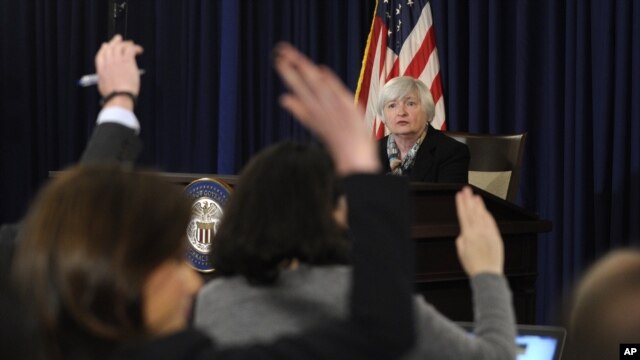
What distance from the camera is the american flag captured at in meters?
6.23

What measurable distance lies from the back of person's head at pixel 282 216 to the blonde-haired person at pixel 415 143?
10.4ft

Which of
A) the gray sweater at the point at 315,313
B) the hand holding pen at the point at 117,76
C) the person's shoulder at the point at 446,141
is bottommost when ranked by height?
the gray sweater at the point at 315,313

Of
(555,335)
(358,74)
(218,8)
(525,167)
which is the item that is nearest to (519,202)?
(525,167)

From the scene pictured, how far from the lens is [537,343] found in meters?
1.77

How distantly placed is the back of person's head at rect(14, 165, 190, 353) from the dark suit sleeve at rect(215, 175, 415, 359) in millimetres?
139

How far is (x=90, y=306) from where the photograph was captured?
96 centimetres

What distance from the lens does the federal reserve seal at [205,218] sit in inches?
146

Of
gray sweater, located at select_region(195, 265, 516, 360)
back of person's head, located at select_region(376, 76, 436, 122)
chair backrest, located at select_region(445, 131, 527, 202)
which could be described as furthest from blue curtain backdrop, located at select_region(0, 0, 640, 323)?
gray sweater, located at select_region(195, 265, 516, 360)

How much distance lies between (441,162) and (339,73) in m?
2.55

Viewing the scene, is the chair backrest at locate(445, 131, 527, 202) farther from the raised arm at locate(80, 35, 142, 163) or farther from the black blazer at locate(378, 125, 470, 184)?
the raised arm at locate(80, 35, 142, 163)

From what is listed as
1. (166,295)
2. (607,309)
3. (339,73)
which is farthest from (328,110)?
(339,73)

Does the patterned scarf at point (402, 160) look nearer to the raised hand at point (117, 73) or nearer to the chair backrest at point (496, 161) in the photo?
the chair backrest at point (496, 161)

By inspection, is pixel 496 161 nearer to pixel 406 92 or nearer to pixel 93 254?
pixel 406 92

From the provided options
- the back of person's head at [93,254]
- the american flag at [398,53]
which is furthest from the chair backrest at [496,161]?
the back of person's head at [93,254]
